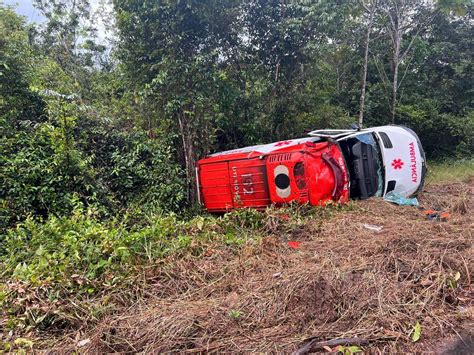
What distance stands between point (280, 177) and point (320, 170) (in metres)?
0.63

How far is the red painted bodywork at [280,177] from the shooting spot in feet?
18.4

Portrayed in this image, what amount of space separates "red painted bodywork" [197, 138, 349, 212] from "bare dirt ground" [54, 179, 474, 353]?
165 centimetres

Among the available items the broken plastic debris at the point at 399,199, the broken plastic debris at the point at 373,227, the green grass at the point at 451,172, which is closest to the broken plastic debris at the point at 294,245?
the broken plastic debris at the point at 373,227

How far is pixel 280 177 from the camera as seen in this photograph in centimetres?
581

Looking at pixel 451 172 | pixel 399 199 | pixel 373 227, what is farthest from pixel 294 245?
pixel 451 172

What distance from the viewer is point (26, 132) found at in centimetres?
607

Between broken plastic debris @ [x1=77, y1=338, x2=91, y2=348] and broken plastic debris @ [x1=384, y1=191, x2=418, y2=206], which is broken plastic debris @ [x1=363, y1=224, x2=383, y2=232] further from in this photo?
broken plastic debris @ [x1=77, y1=338, x2=91, y2=348]

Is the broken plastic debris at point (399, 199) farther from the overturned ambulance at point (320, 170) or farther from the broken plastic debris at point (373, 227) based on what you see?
the broken plastic debris at point (373, 227)

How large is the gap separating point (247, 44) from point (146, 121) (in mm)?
2901

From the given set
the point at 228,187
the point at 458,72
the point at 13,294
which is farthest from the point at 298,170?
the point at 458,72

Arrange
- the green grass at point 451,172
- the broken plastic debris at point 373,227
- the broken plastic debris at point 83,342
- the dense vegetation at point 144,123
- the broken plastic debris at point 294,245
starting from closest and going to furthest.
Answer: the broken plastic debris at point 83,342
the dense vegetation at point 144,123
the broken plastic debris at point 294,245
the broken plastic debris at point 373,227
the green grass at point 451,172

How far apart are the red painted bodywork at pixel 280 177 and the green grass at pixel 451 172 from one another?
480cm

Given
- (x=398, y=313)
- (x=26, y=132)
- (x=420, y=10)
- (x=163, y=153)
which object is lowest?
(x=398, y=313)

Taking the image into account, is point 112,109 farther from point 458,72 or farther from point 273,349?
point 458,72
